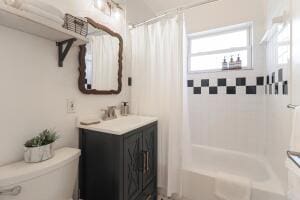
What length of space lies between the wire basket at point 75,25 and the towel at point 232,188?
5.59ft

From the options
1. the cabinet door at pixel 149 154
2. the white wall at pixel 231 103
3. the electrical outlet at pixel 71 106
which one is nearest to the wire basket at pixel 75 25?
the electrical outlet at pixel 71 106

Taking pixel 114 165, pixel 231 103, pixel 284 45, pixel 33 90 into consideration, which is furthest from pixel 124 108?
pixel 284 45

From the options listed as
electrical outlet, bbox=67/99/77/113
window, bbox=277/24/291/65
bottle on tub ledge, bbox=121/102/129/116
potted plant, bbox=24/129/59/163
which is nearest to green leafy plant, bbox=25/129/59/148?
potted plant, bbox=24/129/59/163

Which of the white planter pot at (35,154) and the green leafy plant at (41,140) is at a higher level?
the green leafy plant at (41,140)

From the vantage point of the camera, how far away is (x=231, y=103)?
2127 millimetres

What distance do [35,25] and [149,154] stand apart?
130cm

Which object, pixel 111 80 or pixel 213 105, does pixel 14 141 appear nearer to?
pixel 111 80

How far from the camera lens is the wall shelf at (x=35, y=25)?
0.76 m

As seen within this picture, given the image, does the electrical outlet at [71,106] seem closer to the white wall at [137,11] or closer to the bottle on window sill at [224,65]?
the white wall at [137,11]

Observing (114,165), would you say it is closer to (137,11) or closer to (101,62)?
(101,62)

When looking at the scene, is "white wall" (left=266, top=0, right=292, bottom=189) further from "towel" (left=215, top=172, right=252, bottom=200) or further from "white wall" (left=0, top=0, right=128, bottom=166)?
"white wall" (left=0, top=0, right=128, bottom=166)

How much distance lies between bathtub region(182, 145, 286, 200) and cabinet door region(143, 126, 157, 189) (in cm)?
33

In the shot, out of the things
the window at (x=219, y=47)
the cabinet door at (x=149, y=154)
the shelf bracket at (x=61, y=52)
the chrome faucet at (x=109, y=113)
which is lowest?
the cabinet door at (x=149, y=154)

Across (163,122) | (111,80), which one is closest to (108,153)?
(163,122)
